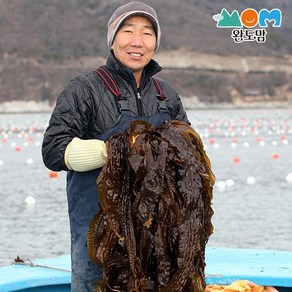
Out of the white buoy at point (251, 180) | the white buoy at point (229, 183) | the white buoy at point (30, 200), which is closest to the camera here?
the white buoy at point (30, 200)

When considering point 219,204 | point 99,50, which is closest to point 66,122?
point 219,204

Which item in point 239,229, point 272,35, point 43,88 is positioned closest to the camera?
point 239,229

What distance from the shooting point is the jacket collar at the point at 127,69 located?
145 inches

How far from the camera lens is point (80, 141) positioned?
3449 mm

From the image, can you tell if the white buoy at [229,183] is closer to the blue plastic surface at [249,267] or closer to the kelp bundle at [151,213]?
the blue plastic surface at [249,267]

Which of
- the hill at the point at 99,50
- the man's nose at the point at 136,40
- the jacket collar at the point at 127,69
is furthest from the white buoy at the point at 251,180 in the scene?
the hill at the point at 99,50

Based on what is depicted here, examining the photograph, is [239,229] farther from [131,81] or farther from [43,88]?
[43,88]

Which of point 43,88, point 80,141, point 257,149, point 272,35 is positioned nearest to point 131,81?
point 80,141

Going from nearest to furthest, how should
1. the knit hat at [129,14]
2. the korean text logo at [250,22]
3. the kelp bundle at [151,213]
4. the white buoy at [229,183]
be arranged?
the kelp bundle at [151,213], the knit hat at [129,14], the white buoy at [229,183], the korean text logo at [250,22]

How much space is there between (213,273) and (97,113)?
2201mm

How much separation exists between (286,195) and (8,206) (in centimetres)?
504

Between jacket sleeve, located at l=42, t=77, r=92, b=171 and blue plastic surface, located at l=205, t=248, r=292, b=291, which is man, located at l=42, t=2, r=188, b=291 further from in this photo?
blue plastic surface, located at l=205, t=248, r=292, b=291

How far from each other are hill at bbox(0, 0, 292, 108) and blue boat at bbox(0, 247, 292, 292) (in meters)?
75.8

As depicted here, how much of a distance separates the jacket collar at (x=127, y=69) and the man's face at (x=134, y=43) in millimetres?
34
